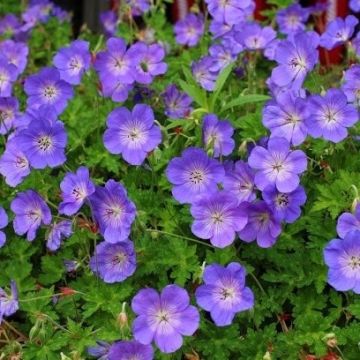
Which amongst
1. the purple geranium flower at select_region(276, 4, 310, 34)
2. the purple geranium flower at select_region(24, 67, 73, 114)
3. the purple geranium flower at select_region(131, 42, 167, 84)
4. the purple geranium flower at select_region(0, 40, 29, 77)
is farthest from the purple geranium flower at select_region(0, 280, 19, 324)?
the purple geranium flower at select_region(276, 4, 310, 34)

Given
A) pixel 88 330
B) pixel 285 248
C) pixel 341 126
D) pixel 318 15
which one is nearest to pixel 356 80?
pixel 341 126

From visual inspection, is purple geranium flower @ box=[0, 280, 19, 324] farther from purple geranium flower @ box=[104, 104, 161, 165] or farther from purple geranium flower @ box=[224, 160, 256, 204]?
purple geranium flower @ box=[224, 160, 256, 204]

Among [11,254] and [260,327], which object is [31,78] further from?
[260,327]

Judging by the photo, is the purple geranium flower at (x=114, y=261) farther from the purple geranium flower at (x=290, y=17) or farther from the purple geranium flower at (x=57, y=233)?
the purple geranium flower at (x=290, y=17)

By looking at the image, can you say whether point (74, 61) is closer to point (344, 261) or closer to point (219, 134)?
point (219, 134)

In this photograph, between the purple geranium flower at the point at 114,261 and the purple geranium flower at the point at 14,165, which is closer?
the purple geranium flower at the point at 114,261

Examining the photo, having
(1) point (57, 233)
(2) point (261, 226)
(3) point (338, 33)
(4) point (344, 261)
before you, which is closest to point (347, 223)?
(4) point (344, 261)

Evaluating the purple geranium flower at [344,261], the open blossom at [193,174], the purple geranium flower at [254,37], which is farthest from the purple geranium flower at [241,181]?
the purple geranium flower at [254,37]
